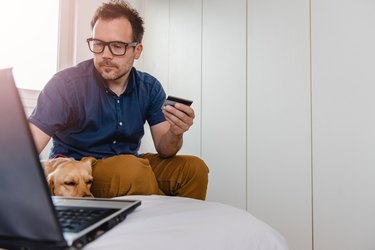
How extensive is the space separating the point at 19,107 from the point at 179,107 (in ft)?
2.25

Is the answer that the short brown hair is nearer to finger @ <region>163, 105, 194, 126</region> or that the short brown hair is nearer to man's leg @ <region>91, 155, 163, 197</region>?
finger @ <region>163, 105, 194, 126</region>

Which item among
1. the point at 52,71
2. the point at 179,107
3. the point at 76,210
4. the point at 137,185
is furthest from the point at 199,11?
the point at 76,210

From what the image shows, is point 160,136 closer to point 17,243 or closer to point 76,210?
point 76,210

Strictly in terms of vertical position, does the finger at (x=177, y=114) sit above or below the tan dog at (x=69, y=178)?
above

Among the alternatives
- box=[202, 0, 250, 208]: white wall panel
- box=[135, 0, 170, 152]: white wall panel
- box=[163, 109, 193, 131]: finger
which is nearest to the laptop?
box=[163, 109, 193, 131]: finger

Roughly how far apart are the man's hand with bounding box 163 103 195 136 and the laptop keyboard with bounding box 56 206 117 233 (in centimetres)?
50

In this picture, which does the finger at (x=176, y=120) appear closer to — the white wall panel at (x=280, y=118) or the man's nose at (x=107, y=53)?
the man's nose at (x=107, y=53)

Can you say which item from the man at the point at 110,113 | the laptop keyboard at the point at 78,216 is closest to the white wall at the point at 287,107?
the man at the point at 110,113

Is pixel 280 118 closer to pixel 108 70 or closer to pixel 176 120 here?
pixel 176 120

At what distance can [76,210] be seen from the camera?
1.77ft

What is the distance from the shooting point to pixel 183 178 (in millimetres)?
1209

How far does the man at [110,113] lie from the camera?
1.15 m

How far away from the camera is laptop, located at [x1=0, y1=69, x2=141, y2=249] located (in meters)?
0.35

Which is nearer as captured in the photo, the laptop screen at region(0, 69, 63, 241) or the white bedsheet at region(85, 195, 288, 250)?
the laptop screen at region(0, 69, 63, 241)
